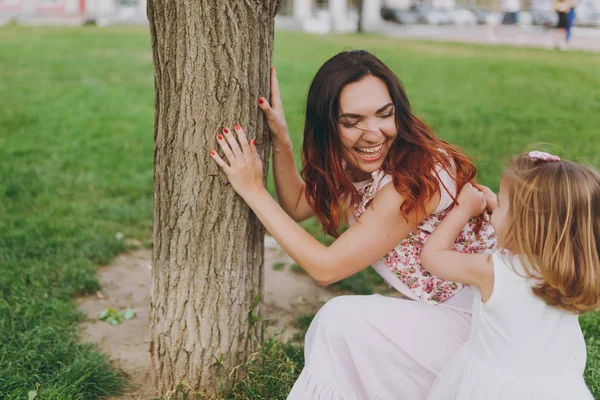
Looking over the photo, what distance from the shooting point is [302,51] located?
50.1 feet

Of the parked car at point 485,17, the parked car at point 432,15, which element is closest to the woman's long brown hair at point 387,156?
the parked car at point 432,15

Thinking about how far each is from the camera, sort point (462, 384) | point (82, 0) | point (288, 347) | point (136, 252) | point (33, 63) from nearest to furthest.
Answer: point (462, 384) < point (288, 347) < point (136, 252) < point (33, 63) < point (82, 0)

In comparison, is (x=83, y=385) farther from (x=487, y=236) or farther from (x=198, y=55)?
(x=487, y=236)

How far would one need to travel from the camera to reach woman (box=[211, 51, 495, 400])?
226 centimetres

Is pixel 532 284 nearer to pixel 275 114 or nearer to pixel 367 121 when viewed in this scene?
pixel 367 121

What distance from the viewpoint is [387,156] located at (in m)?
2.42

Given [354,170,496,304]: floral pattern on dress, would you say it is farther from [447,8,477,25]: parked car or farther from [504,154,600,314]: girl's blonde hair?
[447,8,477,25]: parked car

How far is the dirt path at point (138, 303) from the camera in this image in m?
3.03

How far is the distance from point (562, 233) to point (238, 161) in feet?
3.50

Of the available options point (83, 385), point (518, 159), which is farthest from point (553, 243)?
point (83, 385)

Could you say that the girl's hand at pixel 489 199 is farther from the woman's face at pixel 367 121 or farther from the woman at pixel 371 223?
the woman's face at pixel 367 121

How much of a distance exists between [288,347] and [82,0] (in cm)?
3123

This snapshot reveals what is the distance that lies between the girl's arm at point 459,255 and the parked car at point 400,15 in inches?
1526

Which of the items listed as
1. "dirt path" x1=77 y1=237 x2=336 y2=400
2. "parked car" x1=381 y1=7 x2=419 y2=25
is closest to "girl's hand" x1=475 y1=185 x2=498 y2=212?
"dirt path" x1=77 y1=237 x2=336 y2=400
